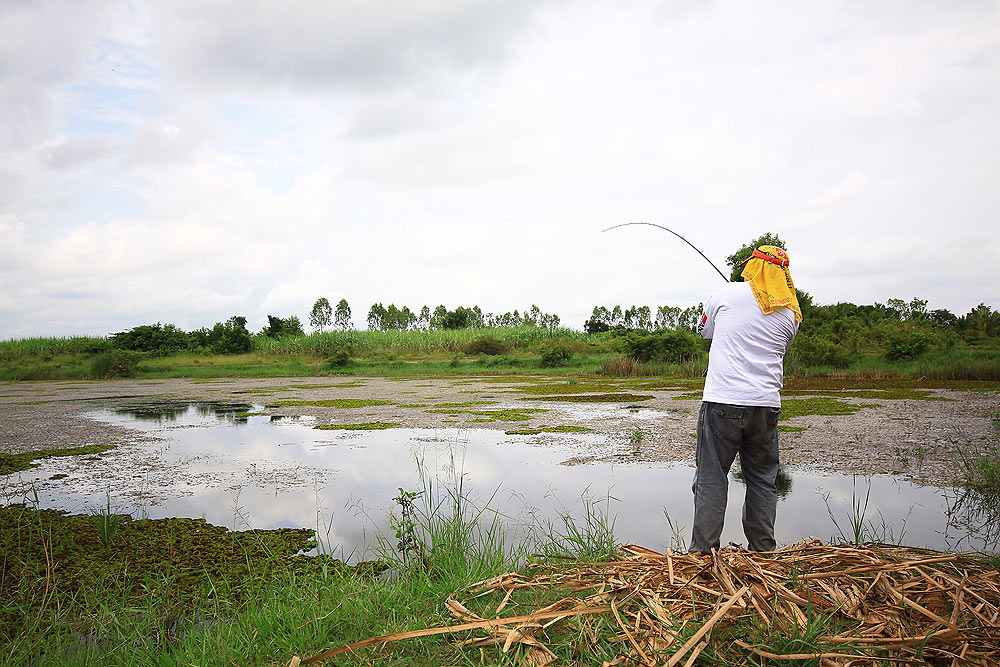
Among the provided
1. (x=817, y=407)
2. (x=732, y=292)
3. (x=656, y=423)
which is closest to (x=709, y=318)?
(x=732, y=292)

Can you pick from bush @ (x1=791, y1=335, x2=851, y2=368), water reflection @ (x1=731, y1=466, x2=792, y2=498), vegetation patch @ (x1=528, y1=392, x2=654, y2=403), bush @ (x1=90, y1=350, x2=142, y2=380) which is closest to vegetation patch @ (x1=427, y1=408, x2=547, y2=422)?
vegetation patch @ (x1=528, y1=392, x2=654, y2=403)

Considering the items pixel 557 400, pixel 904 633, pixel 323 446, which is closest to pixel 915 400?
pixel 557 400

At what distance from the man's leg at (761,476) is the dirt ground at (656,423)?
318 cm

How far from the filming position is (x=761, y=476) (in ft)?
11.4

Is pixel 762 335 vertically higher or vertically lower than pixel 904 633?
higher

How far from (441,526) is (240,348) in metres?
39.7

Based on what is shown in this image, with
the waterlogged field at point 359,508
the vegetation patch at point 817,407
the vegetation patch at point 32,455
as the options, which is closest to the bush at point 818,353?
the vegetation patch at point 817,407

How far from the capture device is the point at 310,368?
3303 cm

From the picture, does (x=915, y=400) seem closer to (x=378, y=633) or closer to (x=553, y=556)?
(x=553, y=556)

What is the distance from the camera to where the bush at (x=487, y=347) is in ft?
127

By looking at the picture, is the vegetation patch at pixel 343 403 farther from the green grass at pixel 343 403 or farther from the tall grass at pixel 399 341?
the tall grass at pixel 399 341

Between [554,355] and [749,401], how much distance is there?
1084 inches

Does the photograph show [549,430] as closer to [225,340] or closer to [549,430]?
[549,430]

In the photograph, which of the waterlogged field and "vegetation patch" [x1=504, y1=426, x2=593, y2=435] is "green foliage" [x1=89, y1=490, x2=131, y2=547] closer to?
the waterlogged field
